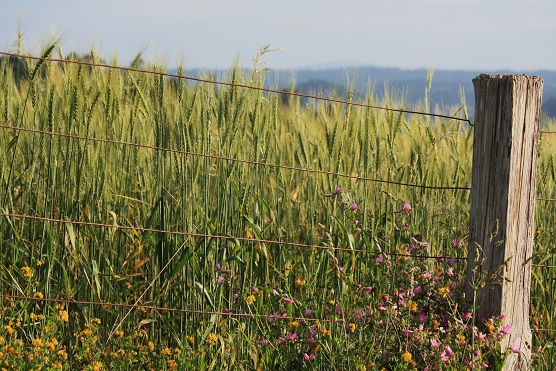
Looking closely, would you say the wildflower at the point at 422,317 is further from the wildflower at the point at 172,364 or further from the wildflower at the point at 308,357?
the wildflower at the point at 172,364

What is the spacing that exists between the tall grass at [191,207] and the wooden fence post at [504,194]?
0.77 ft

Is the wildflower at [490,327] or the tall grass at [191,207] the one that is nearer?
the wildflower at [490,327]

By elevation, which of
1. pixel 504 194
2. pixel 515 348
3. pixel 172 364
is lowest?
pixel 172 364

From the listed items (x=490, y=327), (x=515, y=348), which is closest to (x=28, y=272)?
(x=490, y=327)

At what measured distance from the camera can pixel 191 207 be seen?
3020 millimetres

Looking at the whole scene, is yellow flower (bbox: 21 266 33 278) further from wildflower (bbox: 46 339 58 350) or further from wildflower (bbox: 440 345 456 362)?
wildflower (bbox: 440 345 456 362)

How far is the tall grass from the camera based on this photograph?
10.0ft

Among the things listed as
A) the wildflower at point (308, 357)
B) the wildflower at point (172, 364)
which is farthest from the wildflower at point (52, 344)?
the wildflower at point (308, 357)

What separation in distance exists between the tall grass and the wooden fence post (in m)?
0.23

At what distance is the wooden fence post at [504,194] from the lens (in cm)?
275

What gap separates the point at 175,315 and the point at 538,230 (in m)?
1.87

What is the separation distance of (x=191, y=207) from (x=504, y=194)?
3.98ft

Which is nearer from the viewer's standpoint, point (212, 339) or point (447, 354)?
point (447, 354)

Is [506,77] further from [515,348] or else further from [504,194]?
[515,348]
